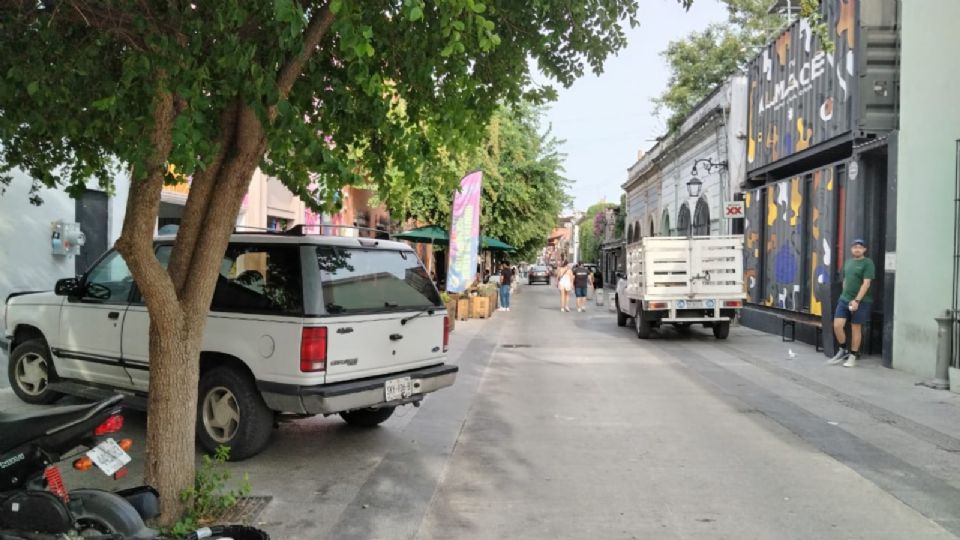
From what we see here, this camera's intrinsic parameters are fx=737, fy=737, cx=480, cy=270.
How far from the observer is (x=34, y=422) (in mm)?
3408

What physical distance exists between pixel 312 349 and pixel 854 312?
928cm

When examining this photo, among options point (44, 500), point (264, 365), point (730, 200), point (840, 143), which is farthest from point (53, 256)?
point (730, 200)

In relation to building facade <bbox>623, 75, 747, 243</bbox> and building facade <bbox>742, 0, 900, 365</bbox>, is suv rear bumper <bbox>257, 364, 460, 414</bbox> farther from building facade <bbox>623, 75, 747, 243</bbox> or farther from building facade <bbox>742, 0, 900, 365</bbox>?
building facade <bbox>623, 75, 747, 243</bbox>

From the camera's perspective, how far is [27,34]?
4.55 metres

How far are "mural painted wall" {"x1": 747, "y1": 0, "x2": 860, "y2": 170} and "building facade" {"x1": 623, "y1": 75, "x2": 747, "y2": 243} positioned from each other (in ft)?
4.77

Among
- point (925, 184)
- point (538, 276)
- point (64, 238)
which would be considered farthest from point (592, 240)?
point (64, 238)

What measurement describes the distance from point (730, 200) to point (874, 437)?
49.4 ft

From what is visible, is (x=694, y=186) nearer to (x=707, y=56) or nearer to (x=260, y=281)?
(x=707, y=56)

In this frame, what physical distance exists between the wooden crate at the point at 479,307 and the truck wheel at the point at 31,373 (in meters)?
13.6

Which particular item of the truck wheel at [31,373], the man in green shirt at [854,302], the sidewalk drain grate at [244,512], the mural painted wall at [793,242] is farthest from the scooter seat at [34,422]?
the mural painted wall at [793,242]

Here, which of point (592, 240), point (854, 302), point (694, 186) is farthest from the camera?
point (592, 240)

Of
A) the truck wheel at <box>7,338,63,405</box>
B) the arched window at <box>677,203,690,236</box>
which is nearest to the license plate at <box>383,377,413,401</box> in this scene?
the truck wheel at <box>7,338,63,405</box>

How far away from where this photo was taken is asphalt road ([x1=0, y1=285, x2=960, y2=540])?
4605 millimetres

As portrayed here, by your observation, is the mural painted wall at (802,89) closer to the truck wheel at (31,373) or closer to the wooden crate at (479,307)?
the wooden crate at (479,307)
